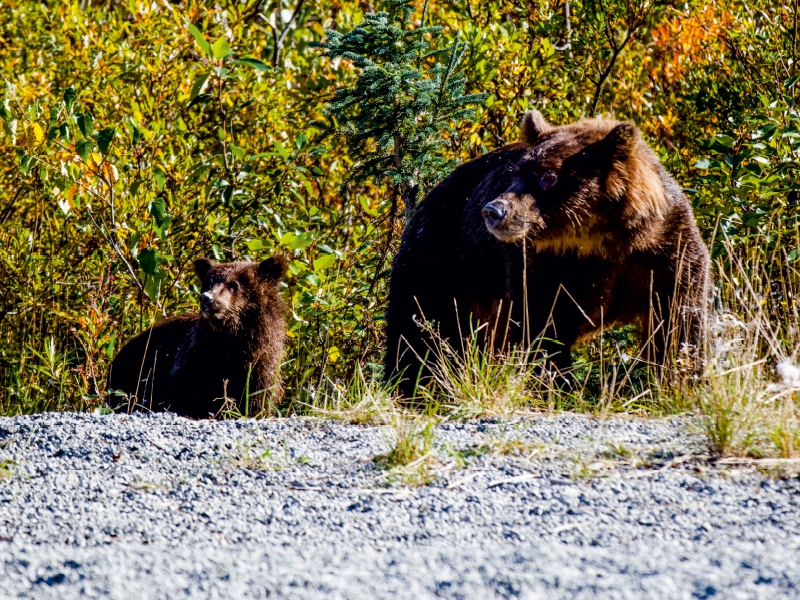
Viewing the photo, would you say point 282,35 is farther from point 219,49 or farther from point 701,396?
point 701,396

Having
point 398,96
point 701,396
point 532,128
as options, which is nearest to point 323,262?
point 398,96

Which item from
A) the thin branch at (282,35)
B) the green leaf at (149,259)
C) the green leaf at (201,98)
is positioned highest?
the thin branch at (282,35)

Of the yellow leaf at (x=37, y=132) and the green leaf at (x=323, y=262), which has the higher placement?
the yellow leaf at (x=37, y=132)

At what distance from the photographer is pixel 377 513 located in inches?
133

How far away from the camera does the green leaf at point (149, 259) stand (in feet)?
23.0

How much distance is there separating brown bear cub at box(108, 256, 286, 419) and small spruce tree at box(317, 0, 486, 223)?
1.16 metres

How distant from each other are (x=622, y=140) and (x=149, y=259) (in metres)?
3.21

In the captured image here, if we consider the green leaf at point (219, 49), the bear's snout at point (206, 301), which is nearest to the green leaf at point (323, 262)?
the bear's snout at point (206, 301)

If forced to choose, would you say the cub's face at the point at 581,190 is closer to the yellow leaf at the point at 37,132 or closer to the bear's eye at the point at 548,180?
the bear's eye at the point at 548,180

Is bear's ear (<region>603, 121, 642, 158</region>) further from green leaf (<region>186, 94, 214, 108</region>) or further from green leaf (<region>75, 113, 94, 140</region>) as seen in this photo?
green leaf (<region>75, 113, 94, 140</region>)

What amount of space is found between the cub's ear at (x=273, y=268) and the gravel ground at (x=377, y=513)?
3030 millimetres

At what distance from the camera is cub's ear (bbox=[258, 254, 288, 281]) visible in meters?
7.66

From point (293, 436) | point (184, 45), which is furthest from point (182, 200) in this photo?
point (293, 436)

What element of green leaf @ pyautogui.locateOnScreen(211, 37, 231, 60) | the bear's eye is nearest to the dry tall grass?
the bear's eye
